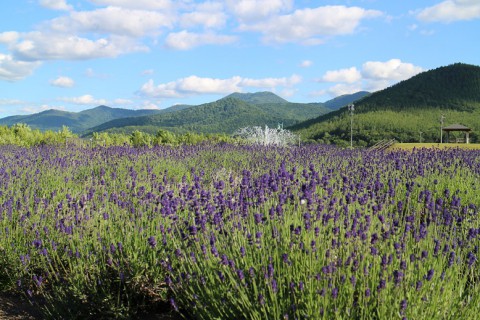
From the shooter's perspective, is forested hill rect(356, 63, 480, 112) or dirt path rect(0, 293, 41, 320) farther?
forested hill rect(356, 63, 480, 112)

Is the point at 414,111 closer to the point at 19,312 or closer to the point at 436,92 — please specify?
the point at 436,92

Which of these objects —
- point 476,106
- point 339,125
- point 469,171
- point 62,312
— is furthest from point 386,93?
point 62,312

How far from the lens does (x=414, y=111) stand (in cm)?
8225

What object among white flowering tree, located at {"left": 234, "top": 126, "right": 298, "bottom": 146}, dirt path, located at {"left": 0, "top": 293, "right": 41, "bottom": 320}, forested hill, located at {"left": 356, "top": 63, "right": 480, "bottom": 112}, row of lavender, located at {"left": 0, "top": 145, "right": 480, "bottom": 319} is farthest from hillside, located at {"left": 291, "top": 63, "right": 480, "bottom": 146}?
dirt path, located at {"left": 0, "top": 293, "right": 41, "bottom": 320}

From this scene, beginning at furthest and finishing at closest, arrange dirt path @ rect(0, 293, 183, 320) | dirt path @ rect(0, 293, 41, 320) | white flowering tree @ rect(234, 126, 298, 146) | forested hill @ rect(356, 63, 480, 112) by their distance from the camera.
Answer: forested hill @ rect(356, 63, 480, 112)
white flowering tree @ rect(234, 126, 298, 146)
dirt path @ rect(0, 293, 41, 320)
dirt path @ rect(0, 293, 183, 320)

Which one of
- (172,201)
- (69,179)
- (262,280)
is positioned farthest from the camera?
(69,179)

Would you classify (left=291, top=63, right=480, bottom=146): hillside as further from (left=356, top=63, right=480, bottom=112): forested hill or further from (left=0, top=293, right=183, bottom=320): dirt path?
(left=0, top=293, right=183, bottom=320): dirt path

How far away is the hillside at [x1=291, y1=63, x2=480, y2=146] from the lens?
69.5 metres

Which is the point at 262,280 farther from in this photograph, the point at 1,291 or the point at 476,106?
the point at 476,106

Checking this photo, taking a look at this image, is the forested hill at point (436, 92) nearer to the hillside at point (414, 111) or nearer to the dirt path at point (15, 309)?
the hillside at point (414, 111)

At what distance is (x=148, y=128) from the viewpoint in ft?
507

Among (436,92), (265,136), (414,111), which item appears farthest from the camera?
(436,92)

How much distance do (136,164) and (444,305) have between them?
7190mm

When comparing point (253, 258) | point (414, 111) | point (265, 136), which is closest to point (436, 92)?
point (414, 111)
